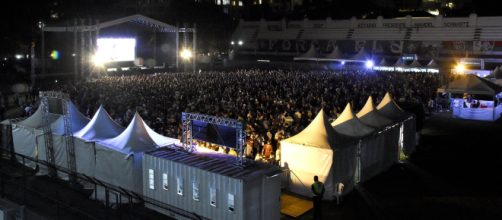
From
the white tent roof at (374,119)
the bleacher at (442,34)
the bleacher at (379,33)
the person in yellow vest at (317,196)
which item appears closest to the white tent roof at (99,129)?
the person in yellow vest at (317,196)

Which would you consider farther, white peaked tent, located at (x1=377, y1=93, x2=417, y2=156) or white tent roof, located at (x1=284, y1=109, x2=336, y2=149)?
white peaked tent, located at (x1=377, y1=93, x2=417, y2=156)

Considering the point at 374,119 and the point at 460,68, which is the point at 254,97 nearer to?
the point at 374,119

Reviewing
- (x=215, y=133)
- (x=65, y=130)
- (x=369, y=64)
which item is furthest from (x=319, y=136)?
(x=369, y=64)

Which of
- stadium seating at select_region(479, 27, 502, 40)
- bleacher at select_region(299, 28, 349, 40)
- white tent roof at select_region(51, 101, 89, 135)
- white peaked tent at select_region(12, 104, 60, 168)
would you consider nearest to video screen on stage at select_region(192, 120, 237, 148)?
white tent roof at select_region(51, 101, 89, 135)

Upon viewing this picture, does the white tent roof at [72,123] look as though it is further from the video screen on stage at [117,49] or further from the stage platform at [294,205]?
the video screen on stage at [117,49]

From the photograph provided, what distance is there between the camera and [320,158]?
447 inches

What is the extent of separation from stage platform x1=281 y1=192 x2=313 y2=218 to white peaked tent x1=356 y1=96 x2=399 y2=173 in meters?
3.19

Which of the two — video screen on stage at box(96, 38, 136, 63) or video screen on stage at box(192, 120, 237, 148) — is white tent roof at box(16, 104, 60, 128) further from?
video screen on stage at box(96, 38, 136, 63)

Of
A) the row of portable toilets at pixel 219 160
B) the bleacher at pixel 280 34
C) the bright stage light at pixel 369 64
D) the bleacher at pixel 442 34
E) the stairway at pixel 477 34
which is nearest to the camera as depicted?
the row of portable toilets at pixel 219 160

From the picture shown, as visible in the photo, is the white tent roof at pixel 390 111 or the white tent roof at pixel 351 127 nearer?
the white tent roof at pixel 351 127

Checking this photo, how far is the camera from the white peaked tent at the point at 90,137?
491 inches

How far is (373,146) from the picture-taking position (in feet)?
43.3

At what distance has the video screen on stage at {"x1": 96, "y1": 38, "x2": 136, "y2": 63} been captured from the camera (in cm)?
4304

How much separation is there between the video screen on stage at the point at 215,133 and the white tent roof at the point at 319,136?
81.1 inches
